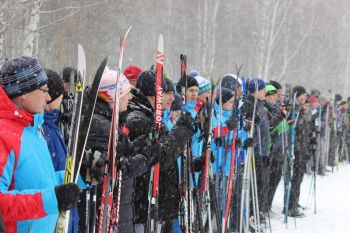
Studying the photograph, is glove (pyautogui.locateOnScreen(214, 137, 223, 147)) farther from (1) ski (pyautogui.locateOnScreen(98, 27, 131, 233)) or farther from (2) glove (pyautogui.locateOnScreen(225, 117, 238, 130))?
(1) ski (pyautogui.locateOnScreen(98, 27, 131, 233))

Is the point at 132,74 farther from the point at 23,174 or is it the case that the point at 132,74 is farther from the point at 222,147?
the point at 23,174

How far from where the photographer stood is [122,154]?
119 inches

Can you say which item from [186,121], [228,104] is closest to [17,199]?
[186,121]

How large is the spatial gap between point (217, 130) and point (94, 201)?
2.31 m

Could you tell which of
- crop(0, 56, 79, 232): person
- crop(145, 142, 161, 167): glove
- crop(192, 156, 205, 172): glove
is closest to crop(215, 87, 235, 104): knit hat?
crop(192, 156, 205, 172): glove

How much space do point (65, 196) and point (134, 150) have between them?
3.59 ft

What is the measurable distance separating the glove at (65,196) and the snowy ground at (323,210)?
4.74 meters

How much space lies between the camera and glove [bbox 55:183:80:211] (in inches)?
84.0

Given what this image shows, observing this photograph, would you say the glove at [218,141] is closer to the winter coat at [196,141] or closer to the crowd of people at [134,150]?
the crowd of people at [134,150]

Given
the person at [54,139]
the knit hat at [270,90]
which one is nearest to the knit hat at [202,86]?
the knit hat at [270,90]

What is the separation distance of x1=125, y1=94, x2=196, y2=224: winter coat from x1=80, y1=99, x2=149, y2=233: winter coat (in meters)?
0.21

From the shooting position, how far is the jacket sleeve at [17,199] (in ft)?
6.71

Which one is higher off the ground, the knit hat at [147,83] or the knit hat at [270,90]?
the knit hat at [270,90]

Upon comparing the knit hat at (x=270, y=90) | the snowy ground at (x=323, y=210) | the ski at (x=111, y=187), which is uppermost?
the knit hat at (x=270, y=90)
